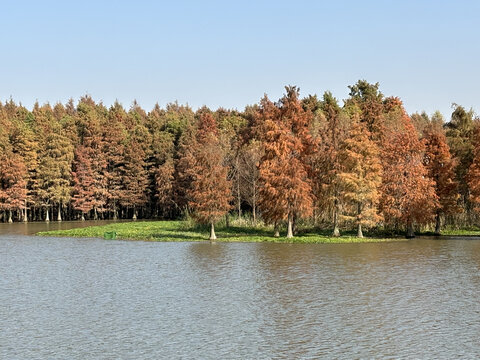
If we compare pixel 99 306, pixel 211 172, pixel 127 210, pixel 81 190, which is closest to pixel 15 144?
pixel 81 190

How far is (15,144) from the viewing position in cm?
12075

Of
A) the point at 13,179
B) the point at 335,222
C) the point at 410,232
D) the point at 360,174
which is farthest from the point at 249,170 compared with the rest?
A: the point at 13,179

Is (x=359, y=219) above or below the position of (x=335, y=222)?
above

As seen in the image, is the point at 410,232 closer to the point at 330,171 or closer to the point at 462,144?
the point at 330,171

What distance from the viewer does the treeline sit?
65.0 meters

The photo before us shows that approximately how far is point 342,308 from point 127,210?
9907 cm

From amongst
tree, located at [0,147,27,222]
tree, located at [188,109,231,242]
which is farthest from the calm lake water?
tree, located at [0,147,27,222]

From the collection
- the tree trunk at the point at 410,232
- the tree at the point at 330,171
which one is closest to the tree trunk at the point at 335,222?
the tree at the point at 330,171

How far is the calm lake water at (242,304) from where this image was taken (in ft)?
75.4

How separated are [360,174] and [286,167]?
8412mm

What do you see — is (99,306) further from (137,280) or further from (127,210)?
(127,210)

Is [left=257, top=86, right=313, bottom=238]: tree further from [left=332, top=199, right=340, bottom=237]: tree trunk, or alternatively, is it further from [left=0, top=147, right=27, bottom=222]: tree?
[left=0, top=147, right=27, bottom=222]: tree

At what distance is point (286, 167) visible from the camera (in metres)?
64.2

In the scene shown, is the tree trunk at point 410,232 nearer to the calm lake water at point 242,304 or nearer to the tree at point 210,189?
the calm lake water at point 242,304
